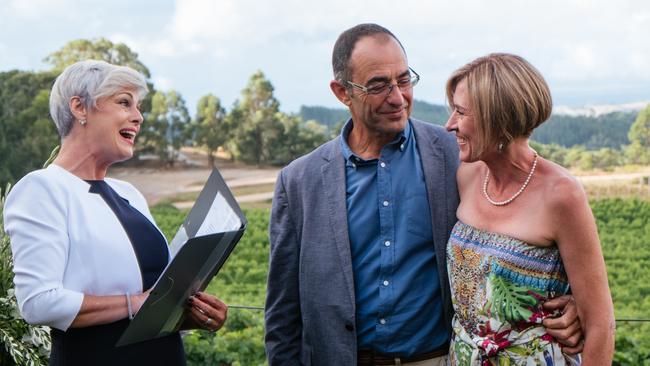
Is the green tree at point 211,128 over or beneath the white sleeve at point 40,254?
beneath

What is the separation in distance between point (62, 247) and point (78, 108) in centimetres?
37

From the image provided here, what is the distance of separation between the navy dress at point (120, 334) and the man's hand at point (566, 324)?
98 centimetres

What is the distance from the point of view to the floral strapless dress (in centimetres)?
204

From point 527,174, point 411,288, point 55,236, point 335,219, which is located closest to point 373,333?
point 411,288

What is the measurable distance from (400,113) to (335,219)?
1.12ft

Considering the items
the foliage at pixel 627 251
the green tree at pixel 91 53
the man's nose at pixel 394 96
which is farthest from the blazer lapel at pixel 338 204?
the green tree at pixel 91 53

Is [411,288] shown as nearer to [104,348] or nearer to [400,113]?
[400,113]

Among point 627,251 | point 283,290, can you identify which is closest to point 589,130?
point 627,251

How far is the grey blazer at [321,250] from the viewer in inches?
90.7

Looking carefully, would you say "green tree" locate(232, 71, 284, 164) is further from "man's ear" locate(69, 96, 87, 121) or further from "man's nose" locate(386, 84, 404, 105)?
"man's ear" locate(69, 96, 87, 121)

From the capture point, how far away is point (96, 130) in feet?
7.11

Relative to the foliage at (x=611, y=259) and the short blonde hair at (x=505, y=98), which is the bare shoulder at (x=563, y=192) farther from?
the foliage at (x=611, y=259)

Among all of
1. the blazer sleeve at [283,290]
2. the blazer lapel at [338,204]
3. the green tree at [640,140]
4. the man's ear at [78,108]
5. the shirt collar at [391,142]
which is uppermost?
the man's ear at [78,108]

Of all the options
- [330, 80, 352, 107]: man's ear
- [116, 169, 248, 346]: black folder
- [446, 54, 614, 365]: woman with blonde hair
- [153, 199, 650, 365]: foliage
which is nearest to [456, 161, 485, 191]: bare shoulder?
[446, 54, 614, 365]: woman with blonde hair
